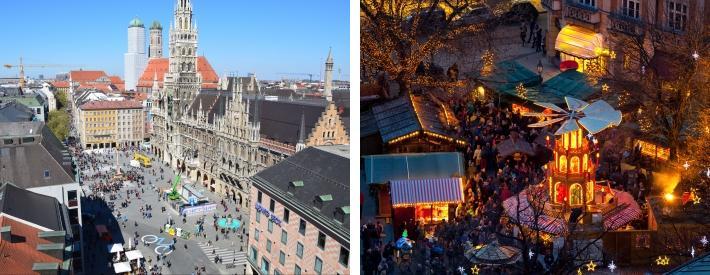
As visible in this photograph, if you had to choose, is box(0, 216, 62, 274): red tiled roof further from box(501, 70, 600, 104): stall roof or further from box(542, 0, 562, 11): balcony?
box(542, 0, 562, 11): balcony

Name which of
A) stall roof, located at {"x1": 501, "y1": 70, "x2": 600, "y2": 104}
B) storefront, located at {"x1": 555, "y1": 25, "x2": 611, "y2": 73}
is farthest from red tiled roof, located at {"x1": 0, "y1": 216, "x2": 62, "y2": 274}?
storefront, located at {"x1": 555, "y1": 25, "x2": 611, "y2": 73}

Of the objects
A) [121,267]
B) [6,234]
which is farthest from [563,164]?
[121,267]

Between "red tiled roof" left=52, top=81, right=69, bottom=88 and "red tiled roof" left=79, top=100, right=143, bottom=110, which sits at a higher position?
"red tiled roof" left=52, top=81, right=69, bottom=88

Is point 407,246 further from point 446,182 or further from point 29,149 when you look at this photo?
point 29,149

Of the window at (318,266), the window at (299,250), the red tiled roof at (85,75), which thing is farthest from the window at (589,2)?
the red tiled roof at (85,75)

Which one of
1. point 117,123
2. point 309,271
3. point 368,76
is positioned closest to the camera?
point 368,76

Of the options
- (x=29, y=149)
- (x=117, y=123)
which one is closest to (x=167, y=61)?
(x=117, y=123)

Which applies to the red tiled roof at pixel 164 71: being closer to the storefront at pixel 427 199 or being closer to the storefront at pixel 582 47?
the storefront at pixel 427 199
